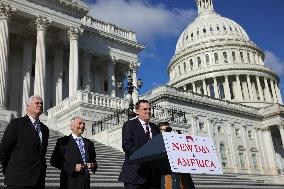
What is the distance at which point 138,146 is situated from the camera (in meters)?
5.90

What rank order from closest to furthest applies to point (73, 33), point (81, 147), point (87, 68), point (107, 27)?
1. point (81, 147)
2. point (73, 33)
3. point (87, 68)
4. point (107, 27)

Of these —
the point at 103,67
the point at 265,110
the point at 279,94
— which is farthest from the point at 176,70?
the point at 103,67

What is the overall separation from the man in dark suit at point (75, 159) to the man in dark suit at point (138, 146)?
2.69 feet

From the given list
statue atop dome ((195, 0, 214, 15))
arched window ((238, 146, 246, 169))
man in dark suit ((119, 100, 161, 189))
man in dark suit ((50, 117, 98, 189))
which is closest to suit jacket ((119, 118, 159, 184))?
man in dark suit ((119, 100, 161, 189))

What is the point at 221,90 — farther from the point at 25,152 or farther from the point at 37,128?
the point at 25,152

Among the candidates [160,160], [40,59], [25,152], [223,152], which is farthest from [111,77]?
[160,160]

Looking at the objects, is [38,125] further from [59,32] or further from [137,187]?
[59,32]

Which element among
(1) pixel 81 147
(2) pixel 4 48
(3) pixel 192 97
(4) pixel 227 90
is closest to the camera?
(1) pixel 81 147

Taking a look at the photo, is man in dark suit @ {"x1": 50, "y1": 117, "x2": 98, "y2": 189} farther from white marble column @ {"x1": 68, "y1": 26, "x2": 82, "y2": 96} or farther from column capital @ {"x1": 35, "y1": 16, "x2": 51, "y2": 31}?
column capital @ {"x1": 35, "y1": 16, "x2": 51, "y2": 31}

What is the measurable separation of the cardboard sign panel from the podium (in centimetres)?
13

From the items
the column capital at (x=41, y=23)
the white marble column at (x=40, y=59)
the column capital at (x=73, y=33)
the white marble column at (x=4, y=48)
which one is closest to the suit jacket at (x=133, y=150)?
the white marble column at (x=4, y=48)

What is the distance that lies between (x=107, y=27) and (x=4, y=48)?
16.1 m

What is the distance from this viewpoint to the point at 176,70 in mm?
93438

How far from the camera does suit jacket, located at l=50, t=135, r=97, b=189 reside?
20.6 ft
